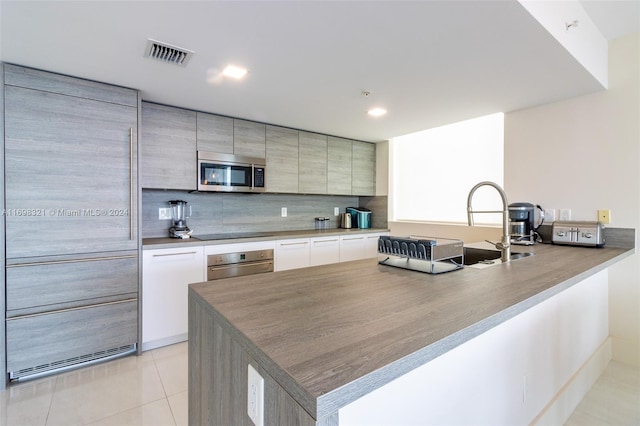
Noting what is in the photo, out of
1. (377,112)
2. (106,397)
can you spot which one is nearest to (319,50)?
(377,112)

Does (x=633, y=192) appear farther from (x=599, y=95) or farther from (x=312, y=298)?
(x=312, y=298)

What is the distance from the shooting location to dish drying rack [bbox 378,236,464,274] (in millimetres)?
1427

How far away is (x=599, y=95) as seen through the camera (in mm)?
2428

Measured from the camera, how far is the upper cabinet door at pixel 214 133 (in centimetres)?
295

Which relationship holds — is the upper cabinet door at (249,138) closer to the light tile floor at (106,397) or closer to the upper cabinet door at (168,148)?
the upper cabinet door at (168,148)

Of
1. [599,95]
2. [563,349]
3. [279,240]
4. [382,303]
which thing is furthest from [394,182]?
[382,303]

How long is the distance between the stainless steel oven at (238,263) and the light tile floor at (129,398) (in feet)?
2.58

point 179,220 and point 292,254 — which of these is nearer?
point 179,220

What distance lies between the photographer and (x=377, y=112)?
2959mm

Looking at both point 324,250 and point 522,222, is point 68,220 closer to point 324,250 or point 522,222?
point 324,250

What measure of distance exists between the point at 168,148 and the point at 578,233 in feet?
11.2

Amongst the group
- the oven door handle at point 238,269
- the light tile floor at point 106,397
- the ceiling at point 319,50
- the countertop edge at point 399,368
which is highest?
the ceiling at point 319,50

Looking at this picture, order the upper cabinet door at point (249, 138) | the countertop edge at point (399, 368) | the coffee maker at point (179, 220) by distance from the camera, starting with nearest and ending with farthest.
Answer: the countertop edge at point (399, 368) < the coffee maker at point (179, 220) < the upper cabinet door at point (249, 138)

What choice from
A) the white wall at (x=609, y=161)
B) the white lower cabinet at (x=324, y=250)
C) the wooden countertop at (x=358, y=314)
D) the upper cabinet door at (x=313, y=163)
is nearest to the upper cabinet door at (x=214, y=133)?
the upper cabinet door at (x=313, y=163)
